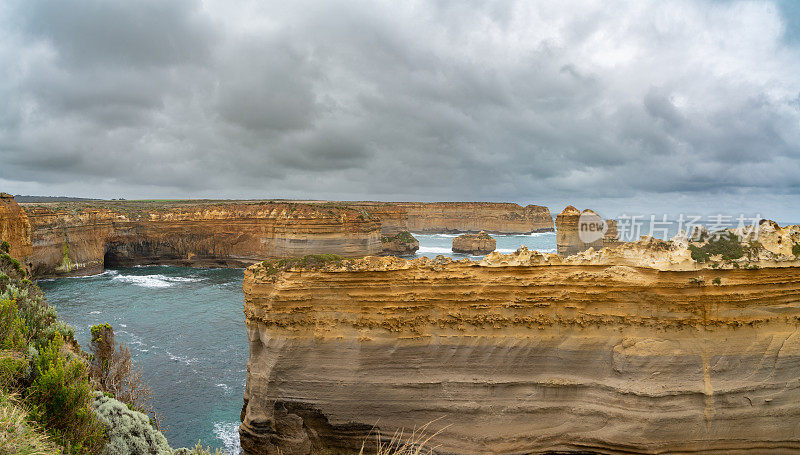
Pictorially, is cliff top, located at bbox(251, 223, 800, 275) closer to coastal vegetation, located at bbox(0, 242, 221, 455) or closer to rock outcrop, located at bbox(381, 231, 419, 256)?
coastal vegetation, located at bbox(0, 242, 221, 455)

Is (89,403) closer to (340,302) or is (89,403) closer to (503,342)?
(340,302)

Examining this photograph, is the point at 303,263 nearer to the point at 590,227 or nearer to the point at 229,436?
the point at 229,436

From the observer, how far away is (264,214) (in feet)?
162

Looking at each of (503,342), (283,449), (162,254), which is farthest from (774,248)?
(162,254)

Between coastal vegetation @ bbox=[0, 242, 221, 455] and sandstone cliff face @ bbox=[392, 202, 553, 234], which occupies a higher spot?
sandstone cliff face @ bbox=[392, 202, 553, 234]

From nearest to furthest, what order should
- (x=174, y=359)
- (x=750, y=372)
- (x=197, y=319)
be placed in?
(x=750, y=372)
(x=174, y=359)
(x=197, y=319)

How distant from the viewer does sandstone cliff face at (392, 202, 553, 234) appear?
10438 cm

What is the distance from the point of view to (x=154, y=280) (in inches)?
1623

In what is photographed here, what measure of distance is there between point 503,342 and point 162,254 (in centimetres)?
5071

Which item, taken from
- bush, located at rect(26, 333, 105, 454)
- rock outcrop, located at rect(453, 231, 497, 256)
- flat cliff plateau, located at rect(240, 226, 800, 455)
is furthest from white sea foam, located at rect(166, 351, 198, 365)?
rock outcrop, located at rect(453, 231, 497, 256)

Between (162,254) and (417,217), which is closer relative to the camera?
(162,254)

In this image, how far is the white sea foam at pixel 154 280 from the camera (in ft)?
128

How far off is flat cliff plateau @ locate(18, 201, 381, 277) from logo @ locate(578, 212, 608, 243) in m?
22.8

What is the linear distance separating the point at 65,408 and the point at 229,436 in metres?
8.44
